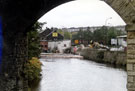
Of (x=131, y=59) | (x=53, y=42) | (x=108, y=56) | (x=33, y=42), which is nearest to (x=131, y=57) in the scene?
(x=131, y=59)

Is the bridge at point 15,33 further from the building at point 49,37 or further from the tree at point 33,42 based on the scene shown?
the building at point 49,37

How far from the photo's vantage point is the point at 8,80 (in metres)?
11.0

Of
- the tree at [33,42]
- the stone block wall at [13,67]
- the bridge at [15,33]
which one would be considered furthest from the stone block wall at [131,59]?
the tree at [33,42]

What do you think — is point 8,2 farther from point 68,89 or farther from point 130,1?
point 68,89

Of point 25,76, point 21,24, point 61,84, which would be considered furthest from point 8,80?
point 61,84

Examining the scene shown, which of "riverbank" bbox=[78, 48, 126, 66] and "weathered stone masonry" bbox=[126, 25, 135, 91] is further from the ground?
"weathered stone masonry" bbox=[126, 25, 135, 91]

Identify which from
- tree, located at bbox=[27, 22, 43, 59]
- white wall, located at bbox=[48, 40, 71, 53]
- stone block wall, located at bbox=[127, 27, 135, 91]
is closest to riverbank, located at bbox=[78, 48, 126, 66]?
tree, located at bbox=[27, 22, 43, 59]

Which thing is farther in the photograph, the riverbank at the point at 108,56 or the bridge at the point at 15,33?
the riverbank at the point at 108,56

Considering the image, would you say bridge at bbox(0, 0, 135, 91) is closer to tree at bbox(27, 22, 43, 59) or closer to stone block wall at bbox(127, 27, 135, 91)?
stone block wall at bbox(127, 27, 135, 91)

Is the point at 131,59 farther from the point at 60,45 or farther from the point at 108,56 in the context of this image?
the point at 60,45

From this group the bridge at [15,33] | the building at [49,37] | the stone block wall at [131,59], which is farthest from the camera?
the building at [49,37]

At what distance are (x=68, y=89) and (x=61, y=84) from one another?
2205 millimetres

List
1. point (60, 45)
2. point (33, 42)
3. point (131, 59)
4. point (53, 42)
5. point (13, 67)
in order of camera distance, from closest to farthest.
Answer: point (131, 59), point (13, 67), point (33, 42), point (60, 45), point (53, 42)

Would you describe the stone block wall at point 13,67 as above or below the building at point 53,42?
below
